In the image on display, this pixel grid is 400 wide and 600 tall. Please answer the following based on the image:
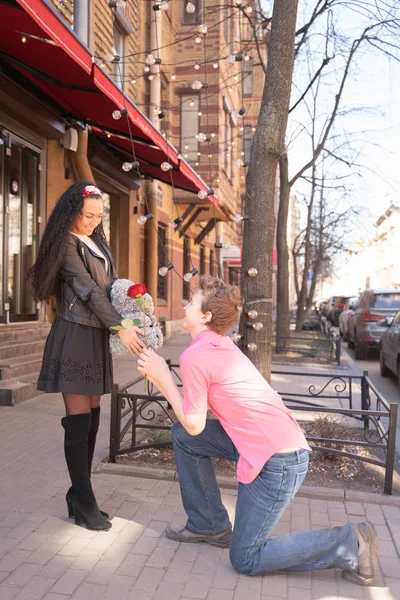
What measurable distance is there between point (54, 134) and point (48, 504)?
22.6ft

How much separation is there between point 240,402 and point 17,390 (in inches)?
186

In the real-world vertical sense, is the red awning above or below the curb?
above

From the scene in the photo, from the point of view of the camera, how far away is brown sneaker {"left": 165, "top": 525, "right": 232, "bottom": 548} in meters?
3.13

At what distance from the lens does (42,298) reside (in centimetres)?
318

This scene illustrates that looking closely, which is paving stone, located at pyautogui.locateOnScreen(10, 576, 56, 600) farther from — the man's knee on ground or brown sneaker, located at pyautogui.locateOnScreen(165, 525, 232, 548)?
the man's knee on ground

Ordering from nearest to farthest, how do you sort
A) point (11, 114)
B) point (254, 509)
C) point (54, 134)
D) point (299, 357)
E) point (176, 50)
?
1. point (254, 509)
2. point (11, 114)
3. point (54, 134)
4. point (299, 357)
5. point (176, 50)

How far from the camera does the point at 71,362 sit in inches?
122

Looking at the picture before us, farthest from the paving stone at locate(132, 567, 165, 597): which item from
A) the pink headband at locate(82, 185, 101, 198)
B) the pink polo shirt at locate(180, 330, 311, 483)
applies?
the pink headband at locate(82, 185, 101, 198)

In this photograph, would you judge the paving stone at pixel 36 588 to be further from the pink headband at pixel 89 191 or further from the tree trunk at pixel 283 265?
the tree trunk at pixel 283 265

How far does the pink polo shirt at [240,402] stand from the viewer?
2.64m

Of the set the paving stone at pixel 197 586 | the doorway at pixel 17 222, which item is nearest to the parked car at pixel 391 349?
the doorway at pixel 17 222

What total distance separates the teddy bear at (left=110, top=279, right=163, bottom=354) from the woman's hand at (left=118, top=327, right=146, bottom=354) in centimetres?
3

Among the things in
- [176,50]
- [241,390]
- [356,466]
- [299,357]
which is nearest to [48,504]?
[241,390]

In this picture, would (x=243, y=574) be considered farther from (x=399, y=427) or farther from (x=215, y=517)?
(x=399, y=427)
